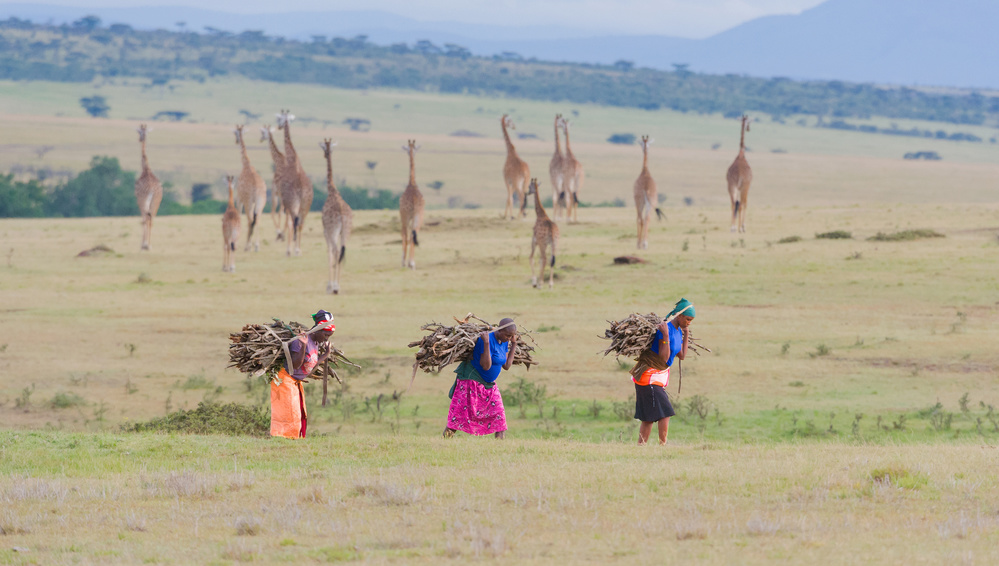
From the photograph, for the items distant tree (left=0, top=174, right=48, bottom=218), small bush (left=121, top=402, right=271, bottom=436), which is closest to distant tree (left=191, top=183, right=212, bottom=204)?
distant tree (left=0, top=174, right=48, bottom=218)

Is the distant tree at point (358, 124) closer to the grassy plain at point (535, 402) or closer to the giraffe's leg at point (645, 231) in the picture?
the grassy plain at point (535, 402)

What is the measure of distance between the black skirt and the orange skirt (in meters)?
3.10

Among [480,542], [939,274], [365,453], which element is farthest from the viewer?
[939,274]

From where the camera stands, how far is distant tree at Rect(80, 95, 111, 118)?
296ft

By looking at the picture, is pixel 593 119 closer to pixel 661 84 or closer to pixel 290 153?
pixel 661 84

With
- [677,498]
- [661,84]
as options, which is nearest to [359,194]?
[677,498]

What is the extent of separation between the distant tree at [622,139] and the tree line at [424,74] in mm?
26704

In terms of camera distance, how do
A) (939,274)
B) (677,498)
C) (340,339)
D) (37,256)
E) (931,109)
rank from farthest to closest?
A: (931,109) < (37,256) < (939,274) < (340,339) < (677,498)

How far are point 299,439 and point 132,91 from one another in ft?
340

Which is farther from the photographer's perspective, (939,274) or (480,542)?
(939,274)

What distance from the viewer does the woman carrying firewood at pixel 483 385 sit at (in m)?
10.5

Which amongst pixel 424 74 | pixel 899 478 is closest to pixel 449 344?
pixel 899 478

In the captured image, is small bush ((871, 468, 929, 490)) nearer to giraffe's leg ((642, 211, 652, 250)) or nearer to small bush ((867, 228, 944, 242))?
giraffe's leg ((642, 211, 652, 250))

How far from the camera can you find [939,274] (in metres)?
24.3
